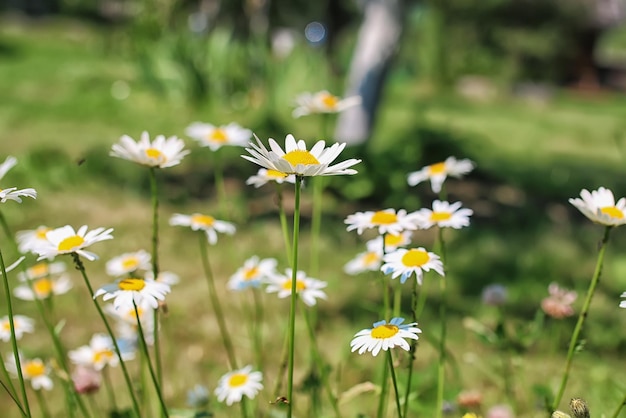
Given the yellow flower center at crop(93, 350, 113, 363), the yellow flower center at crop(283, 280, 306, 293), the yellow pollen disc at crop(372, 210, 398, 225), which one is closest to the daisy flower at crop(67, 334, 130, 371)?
the yellow flower center at crop(93, 350, 113, 363)

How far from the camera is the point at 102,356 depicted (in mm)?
1338

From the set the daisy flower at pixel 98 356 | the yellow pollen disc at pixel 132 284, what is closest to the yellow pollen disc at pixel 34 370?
the daisy flower at pixel 98 356

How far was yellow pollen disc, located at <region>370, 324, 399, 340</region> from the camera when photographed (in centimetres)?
86

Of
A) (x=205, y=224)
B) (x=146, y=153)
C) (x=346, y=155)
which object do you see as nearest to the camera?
(x=146, y=153)

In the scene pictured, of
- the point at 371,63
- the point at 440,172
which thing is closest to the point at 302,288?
the point at 440,172

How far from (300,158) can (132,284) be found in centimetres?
32

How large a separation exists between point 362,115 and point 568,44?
515 inches

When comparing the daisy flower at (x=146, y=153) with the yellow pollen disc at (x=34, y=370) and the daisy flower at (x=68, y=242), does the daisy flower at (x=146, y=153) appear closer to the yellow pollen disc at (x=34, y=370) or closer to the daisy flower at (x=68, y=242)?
the daisy flower at (x=68, y=242)

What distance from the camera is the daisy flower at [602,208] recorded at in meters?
0.89

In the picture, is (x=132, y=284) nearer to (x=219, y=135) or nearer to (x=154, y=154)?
(x=154, y=154)

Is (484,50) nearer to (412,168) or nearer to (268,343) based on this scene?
(412,168)

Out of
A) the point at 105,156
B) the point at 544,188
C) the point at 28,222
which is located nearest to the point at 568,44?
the point at 544,188

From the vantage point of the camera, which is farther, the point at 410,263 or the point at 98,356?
the point at 98,356

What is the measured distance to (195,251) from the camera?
319 cm
